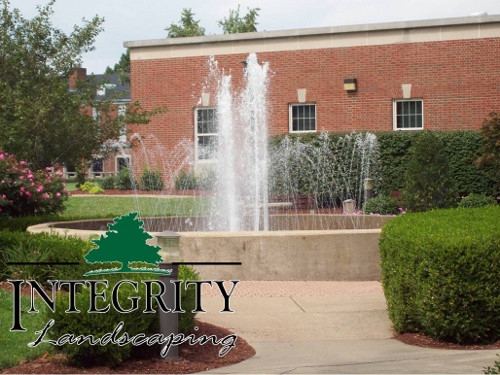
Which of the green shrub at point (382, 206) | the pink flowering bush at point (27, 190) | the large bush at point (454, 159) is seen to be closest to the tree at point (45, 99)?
the pink flowering bush at point (27, 190)

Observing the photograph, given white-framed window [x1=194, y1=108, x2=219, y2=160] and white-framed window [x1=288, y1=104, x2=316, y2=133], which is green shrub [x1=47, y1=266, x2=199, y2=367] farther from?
white-framed window [x1=194, y1=108, x2=219, y2=160]

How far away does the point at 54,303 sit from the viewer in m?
7.38

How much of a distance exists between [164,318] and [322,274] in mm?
4561

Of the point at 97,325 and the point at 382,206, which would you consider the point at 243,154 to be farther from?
the point at 97,325

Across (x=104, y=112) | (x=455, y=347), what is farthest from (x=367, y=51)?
(x=455, y=347)

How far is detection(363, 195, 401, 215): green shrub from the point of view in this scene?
20.8m

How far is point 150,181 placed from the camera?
28.8m

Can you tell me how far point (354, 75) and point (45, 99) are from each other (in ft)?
39.0

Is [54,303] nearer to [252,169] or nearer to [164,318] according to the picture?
[164,318]

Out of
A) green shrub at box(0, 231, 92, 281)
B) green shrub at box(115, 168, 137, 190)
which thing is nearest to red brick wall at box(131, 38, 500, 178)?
green shrub at box(115, 168, 137, 190)

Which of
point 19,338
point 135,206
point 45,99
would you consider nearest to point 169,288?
point 19,338

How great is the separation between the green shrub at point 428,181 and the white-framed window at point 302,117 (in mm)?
8335

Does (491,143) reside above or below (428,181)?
above

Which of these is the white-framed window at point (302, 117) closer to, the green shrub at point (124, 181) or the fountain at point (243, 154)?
the fountain at point (243, 154)
